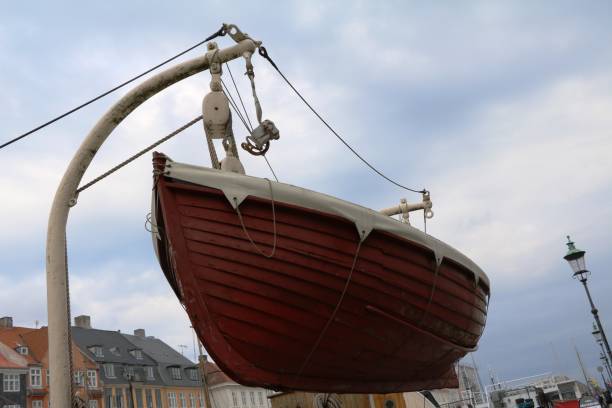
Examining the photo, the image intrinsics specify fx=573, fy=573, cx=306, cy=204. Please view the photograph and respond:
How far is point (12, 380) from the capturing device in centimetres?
3791

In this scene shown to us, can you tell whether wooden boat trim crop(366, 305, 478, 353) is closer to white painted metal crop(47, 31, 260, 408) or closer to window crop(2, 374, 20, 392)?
white painted metal crop(47, 31, 260, 408)

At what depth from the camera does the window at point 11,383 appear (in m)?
37.3

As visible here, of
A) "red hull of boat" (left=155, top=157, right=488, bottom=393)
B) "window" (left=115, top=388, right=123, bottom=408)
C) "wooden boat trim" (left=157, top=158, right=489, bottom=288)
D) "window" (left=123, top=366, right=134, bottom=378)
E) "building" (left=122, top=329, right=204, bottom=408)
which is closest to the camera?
"red hull of boat" (left=155, top=157, right=488, bottom=393)

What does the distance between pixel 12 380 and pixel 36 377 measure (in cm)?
248

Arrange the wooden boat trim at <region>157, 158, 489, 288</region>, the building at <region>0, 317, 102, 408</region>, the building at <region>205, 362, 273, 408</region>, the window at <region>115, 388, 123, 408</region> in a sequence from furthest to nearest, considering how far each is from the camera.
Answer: the building at <region>205, 362, 273, 408</region>, the window at <region>115, 388, 123, 408</region>, the building at <region>0, 317, 102, 408</region>, the wooden boat trim at <region>157, 158, 489, 288</region>

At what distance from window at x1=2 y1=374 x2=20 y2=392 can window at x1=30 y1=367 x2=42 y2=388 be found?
1702mm

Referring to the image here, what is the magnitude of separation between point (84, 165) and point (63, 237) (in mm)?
800

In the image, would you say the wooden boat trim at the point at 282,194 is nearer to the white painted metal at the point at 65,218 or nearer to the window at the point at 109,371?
the white painted metal at the point at 65,218

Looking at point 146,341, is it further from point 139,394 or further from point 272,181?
point 272,181

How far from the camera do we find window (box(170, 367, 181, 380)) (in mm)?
52019

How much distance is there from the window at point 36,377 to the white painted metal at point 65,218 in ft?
129

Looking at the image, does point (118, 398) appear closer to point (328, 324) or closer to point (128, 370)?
point (128, 370)

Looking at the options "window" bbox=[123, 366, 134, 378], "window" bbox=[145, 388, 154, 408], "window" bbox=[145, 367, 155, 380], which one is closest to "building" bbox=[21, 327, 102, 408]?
"window" bbox=[123, 366, 134, 378]

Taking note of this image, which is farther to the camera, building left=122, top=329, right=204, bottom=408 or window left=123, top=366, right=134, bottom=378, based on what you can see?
building left=122, top=329, right=204, bottom=408
